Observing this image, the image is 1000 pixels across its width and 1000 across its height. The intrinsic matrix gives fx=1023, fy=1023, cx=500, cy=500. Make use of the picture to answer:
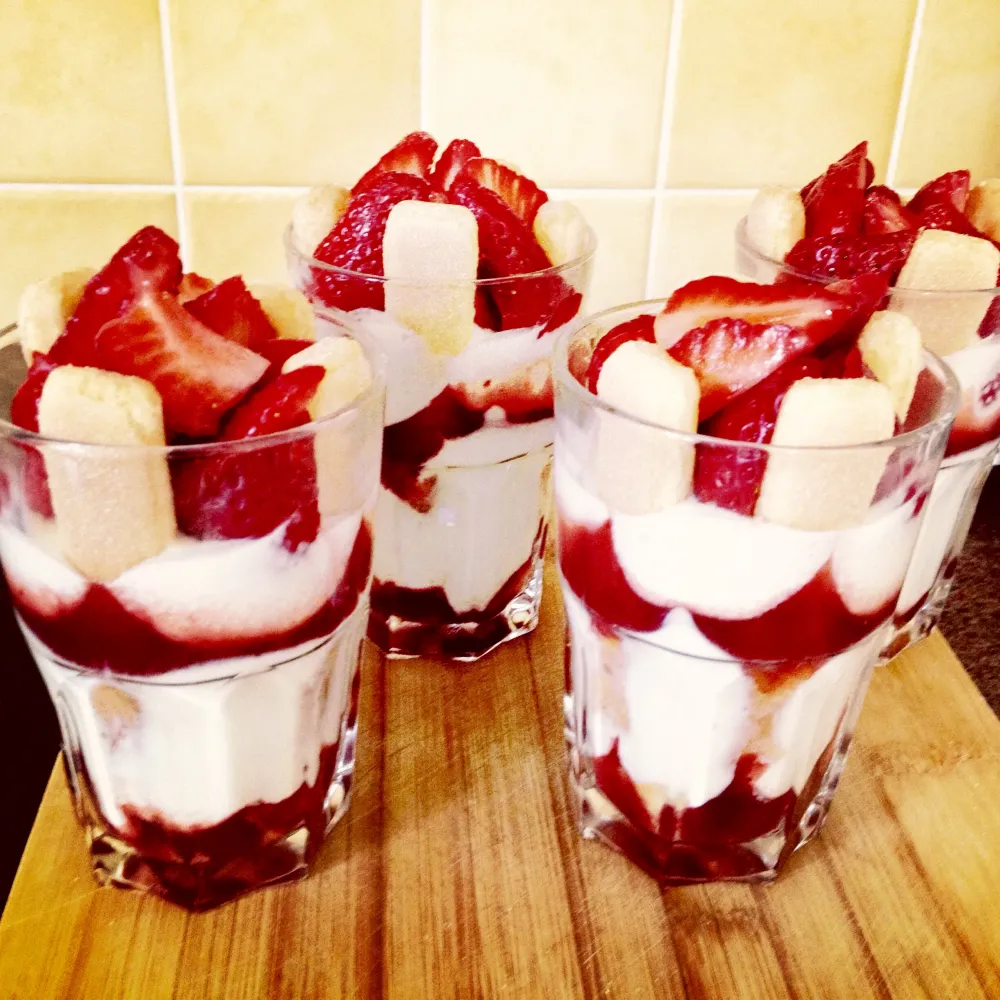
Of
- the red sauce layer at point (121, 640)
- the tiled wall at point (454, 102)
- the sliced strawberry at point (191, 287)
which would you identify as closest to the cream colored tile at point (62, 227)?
the tiled wall at point (454, 102)

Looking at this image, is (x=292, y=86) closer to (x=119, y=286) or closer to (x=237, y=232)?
(x=237, y=232)

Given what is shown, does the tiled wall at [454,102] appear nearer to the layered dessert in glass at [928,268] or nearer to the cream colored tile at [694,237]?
the cream colored tile at [694,237]

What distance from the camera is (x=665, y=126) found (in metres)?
0.91

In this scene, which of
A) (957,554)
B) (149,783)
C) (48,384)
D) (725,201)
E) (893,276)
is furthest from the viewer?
(725,201)

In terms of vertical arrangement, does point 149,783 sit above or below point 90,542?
below

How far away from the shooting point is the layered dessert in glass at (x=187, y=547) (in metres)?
0.43

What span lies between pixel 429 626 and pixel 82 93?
52cm

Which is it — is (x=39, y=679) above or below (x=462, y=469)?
below

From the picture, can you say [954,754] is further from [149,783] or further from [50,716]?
[50,716]

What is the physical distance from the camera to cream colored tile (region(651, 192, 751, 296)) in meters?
0.96

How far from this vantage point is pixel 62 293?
0.51 meters

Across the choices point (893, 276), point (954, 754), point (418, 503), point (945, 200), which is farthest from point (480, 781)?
point (945, 200)

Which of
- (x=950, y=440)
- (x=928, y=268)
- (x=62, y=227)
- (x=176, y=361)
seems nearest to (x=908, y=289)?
(x=928, y=268)

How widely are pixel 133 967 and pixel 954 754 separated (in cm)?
49
